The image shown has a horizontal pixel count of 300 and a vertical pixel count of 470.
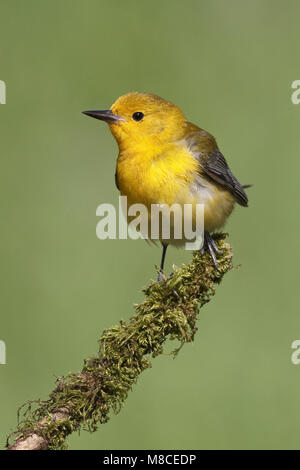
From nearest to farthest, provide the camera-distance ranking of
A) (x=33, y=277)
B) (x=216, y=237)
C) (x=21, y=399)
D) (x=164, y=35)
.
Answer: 1. (x=216, y=237)
2. (x=21, y=399)
3. (x=33, y=277)
4. (x=164, y=35)

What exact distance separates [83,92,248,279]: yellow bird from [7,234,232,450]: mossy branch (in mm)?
850

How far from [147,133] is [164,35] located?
508 cm

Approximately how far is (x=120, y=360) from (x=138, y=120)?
7.10ft

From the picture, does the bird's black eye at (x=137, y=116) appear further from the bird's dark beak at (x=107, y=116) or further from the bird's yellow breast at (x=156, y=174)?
the bird's yellow breast at (x=156, y=174)

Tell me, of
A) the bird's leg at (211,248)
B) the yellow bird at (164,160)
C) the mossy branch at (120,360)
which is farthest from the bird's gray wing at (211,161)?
the mossy branch at (120,360)

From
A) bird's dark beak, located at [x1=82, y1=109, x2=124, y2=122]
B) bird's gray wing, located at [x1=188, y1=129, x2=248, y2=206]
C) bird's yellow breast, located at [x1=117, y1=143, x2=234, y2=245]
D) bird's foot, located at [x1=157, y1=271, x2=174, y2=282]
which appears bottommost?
bird's foot, located at [x1=157, y1=271, x2=174, y2=282]

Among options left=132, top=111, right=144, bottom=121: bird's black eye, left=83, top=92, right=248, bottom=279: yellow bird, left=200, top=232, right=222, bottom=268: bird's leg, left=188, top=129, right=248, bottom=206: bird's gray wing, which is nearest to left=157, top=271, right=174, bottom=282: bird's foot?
left=200, top=232, right=222, bottom=268: bird's leg

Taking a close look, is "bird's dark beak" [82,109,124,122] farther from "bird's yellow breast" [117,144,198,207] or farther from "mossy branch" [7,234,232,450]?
"mossy branch" [7,234,232,450]

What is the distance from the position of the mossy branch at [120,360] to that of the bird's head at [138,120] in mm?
1273

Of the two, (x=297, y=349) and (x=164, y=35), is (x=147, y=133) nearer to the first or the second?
(x=297, y=349)

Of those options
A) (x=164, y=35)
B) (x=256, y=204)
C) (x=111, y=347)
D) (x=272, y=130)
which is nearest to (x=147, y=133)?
(x=111, y=347)

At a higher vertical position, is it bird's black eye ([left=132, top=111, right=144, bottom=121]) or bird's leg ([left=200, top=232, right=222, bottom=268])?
bird's black eye ([left=132, top=111, right=144, bottom=121])

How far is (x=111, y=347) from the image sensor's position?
401cm

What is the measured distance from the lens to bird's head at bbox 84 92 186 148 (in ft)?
18.3
